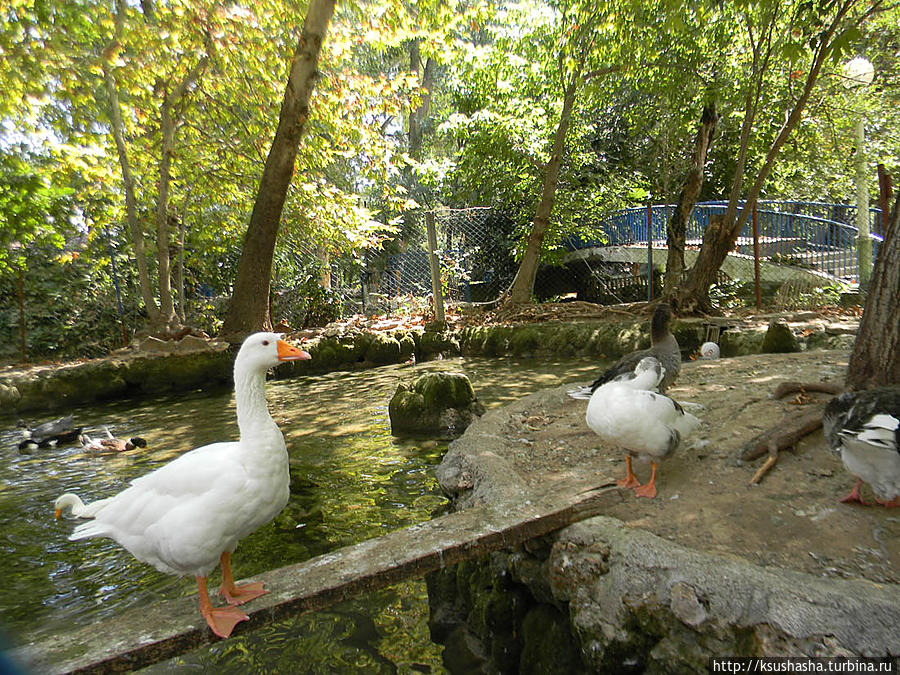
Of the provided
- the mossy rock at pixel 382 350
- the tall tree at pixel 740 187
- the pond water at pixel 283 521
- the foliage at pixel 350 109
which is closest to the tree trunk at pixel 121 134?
the foliage at pixel 350 109

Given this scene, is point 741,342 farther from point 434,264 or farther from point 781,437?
point 434,264

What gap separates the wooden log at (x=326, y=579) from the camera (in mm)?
2195

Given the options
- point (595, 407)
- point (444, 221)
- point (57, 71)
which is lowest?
point (595, 407)

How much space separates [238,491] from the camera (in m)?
2.35

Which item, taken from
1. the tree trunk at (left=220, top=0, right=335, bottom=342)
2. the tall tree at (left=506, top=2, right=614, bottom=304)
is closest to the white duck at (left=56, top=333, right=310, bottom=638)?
the tree trunk at (left=220, top=0, right=335, bottom=342)

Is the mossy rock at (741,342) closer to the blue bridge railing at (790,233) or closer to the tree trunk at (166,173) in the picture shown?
the blue bridge railing at (790,233)

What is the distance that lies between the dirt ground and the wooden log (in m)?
0.43

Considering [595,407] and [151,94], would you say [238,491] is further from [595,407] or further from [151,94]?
[151,94]

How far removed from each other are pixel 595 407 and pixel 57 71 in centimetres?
979

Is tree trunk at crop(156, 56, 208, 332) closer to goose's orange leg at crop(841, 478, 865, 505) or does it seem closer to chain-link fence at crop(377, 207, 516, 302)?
chain-link fence at crop(377, 207, 516, 302)

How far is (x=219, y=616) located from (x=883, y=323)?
13.3 feet

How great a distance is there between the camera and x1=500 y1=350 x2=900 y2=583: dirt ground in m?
2.46

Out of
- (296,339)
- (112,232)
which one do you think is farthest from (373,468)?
(112,232)

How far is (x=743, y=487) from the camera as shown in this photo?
10.3 feet
